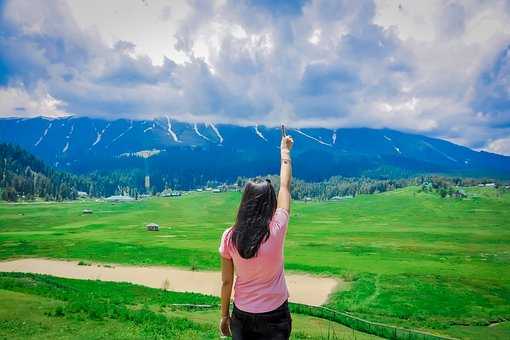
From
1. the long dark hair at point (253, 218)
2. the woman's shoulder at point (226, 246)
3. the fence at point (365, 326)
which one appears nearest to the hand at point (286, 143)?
the long dark hair at point (253, 218)

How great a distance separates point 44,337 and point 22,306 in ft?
18.7

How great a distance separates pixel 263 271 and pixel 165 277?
2528 inches

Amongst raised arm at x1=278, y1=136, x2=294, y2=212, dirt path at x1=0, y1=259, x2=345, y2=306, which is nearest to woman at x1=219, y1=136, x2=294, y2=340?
raised arm at x1=278, y1=136, x2=294, y2=212

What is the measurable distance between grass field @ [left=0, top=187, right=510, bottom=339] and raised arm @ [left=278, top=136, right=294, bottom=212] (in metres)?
38.1

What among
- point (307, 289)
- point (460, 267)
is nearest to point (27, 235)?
point (307, 289)

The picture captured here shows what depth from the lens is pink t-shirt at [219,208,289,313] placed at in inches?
284

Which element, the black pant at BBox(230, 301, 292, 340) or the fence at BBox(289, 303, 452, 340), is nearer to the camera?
the black pant at BBox(230, 301, 292, 340)

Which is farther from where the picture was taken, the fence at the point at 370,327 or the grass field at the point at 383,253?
the grass field at the point at 383,253

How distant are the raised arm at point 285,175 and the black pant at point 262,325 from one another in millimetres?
1543

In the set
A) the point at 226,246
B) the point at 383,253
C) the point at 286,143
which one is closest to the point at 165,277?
the point at 383,253

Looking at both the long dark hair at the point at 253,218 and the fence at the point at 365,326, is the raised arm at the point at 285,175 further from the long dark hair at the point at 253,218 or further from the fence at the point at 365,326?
the fence at the point at 365,326

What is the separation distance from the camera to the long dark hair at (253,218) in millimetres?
7113

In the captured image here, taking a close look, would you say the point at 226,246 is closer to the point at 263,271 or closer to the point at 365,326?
the point at 263,271

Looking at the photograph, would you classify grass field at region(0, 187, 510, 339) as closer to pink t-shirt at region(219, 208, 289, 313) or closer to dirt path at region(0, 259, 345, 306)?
dirt path at region(0, 259, 345, 306)
